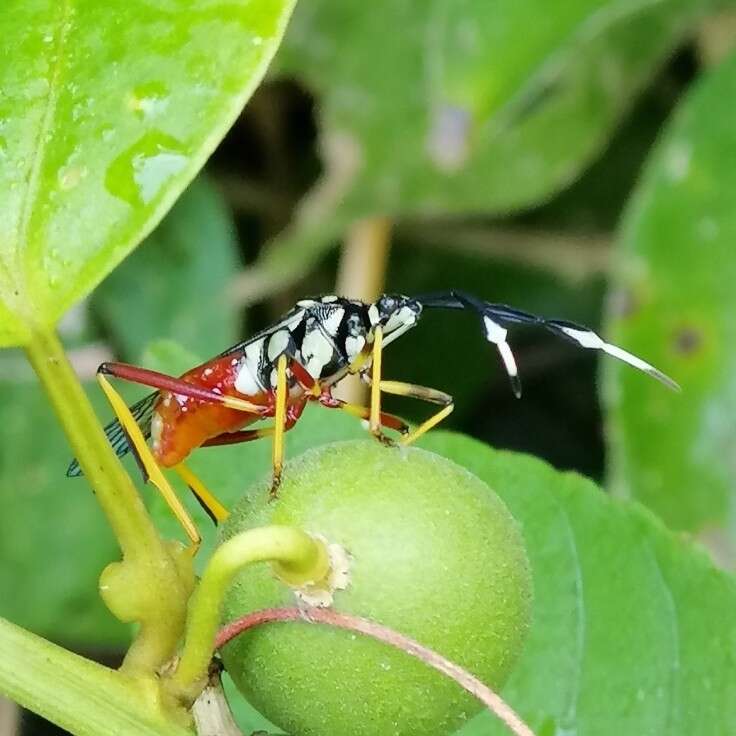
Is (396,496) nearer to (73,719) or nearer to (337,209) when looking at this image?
(73,719)

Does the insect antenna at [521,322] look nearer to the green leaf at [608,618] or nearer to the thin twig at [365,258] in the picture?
the green leaf at [608,618]

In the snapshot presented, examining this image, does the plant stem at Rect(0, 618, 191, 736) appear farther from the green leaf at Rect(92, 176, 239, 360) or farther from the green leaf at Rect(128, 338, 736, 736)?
the green leaf at Rect(92, 176, 239, 360)

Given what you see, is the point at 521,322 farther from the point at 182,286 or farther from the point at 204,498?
the point at 182,286

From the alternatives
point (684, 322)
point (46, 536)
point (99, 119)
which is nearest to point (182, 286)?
point (46, 536)

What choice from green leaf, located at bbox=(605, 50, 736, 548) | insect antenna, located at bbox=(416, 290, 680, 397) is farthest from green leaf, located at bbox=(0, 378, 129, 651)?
insect antenna, located at bbox=(416, 290, 680, 397)

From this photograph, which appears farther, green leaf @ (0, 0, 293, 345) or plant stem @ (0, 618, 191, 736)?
green leaf @ (0, 0, 293, 345)

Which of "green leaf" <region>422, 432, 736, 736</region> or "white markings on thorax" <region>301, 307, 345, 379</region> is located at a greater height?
"white markings on thorax" <region>301, 307, 345, 379</region>

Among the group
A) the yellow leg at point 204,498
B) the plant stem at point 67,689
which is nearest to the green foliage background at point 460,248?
the yellow leg at point 204,498
